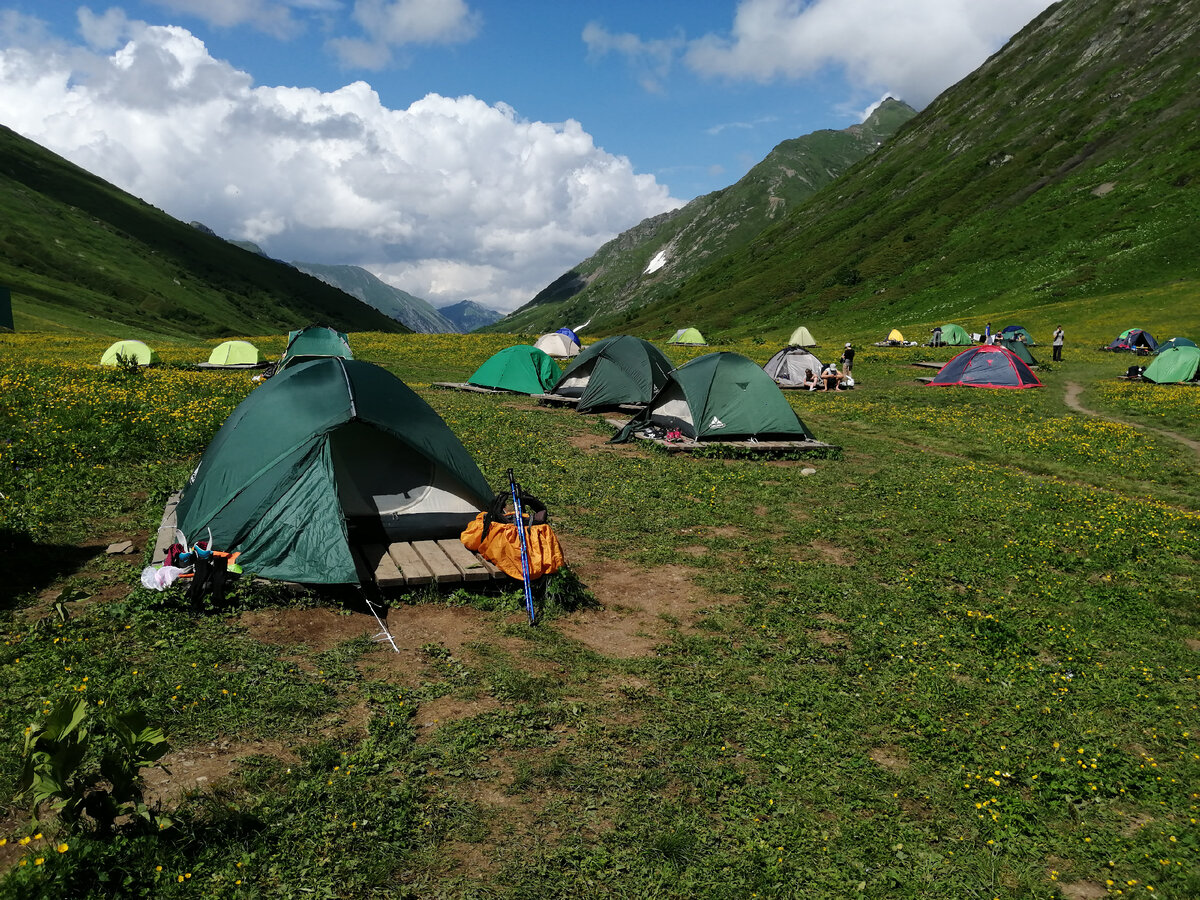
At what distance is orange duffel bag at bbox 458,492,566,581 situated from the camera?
10.1m

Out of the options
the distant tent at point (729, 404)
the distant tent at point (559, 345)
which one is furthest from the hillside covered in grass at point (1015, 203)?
the distant tent at point (729, 404)

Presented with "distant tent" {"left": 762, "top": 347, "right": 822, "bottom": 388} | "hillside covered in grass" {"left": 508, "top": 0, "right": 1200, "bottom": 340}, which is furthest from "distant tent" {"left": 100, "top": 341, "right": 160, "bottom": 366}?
"hillside covered in grass" {"left": 508, "top": 0, "right": 1200, "bottom": 340}

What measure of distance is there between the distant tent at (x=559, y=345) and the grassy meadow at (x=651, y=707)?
109ft

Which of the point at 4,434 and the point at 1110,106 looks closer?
the point at 4,434

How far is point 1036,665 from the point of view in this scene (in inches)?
352

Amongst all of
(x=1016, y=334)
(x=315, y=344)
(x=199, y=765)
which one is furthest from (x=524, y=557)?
(x=1016, y=334)

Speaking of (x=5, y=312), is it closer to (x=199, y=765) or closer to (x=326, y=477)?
(x=326, y=477)

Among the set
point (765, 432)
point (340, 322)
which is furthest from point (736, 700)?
point (340, 322)

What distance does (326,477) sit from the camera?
10094mm

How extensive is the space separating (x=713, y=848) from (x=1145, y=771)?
14.6 feet

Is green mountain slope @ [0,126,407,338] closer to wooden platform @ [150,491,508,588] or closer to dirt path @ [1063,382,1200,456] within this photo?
wooden platform @ [150,491,508,588]

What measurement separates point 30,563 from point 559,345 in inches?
1563

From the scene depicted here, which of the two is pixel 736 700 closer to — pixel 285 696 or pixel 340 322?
pixel 285 696

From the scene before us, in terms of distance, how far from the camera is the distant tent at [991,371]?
35.4 metres
